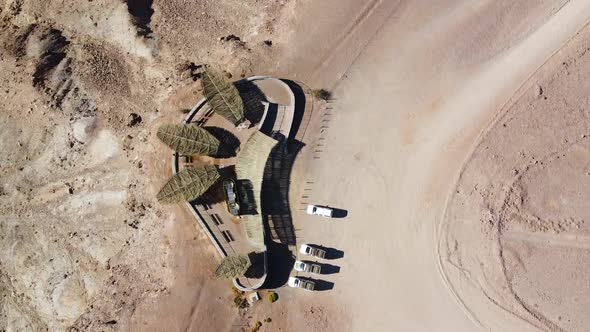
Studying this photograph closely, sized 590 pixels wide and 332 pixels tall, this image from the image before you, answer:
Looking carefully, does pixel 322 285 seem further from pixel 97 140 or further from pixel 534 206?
pixel 97 140

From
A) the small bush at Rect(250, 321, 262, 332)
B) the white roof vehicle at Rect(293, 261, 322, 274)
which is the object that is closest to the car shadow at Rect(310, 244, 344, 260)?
the white roof vehicle at Rect(293, 261, 322, 274)

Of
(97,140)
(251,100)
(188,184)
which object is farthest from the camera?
(97,140)

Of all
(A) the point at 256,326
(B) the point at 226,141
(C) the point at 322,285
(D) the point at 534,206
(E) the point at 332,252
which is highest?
(D) the point at 534,206

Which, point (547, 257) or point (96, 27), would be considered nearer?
point (547, 257)

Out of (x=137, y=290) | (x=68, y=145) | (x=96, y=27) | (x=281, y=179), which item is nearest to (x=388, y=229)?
(x=281, y=179)

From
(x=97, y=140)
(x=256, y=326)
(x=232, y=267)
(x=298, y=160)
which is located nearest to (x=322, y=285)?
(x=256, y=326)

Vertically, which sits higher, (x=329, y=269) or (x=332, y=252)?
(x=332, y=252)

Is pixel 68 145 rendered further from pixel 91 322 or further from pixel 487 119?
pixel 487 119
